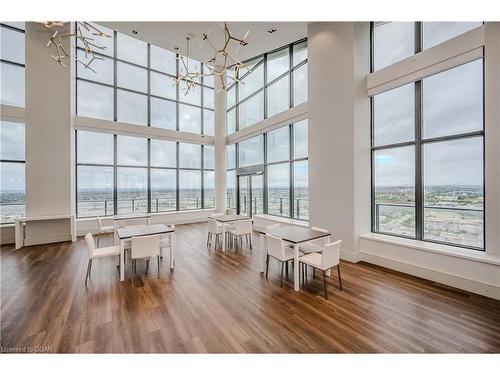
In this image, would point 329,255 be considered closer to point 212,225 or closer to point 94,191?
point 212,225

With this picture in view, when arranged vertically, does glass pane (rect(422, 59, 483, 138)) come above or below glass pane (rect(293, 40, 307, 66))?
below

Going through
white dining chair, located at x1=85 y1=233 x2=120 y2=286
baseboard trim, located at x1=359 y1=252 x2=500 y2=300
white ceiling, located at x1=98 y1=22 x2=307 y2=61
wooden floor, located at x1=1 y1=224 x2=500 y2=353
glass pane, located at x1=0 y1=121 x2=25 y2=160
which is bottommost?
wooden floor, located at x1=1 y1=224 x2=500 y2=353

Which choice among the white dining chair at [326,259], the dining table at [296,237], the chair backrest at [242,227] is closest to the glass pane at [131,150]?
the chair backrest at [242,227]

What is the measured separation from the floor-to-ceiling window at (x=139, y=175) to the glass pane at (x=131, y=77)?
1.92 m

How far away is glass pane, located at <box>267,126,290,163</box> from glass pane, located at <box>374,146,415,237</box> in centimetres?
278

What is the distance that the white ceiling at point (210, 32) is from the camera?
18.3 feet

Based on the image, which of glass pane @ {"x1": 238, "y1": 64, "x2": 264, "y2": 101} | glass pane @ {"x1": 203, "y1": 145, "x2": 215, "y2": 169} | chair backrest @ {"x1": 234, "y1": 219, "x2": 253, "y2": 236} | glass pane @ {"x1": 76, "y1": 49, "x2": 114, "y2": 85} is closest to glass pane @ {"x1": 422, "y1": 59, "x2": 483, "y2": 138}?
chair backrest @ {"x1": 234, "y1": 219, "x2": 253, "y2": 236}

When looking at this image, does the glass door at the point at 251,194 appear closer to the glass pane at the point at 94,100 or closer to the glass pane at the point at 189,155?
the glass pane at the point at 189,155

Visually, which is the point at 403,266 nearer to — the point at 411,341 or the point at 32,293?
the point at 411,341

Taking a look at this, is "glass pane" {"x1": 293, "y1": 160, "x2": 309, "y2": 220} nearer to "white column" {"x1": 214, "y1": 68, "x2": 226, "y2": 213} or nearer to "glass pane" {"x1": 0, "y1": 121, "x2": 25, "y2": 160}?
"white column" {"x1": 214, "y1": 68, "x2": 226, "y2": 213}

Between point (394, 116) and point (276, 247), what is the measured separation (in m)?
3.54

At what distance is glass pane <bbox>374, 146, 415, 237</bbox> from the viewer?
397 cm

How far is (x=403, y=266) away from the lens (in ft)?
12.0

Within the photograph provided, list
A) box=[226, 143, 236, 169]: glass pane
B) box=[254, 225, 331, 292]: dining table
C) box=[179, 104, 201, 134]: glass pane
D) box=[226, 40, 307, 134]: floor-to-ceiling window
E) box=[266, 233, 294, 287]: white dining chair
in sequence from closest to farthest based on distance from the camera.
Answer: box=[254, 225, 331, 292]: dining table, box=[266, 233, 294, 287]: white dining chair, box=[226, 40, 307, 134]: floor-to-ceiling window, box=[179, 104, 201, 134]: glass pane, box=[226, 143, 236, 169]: glass pane
